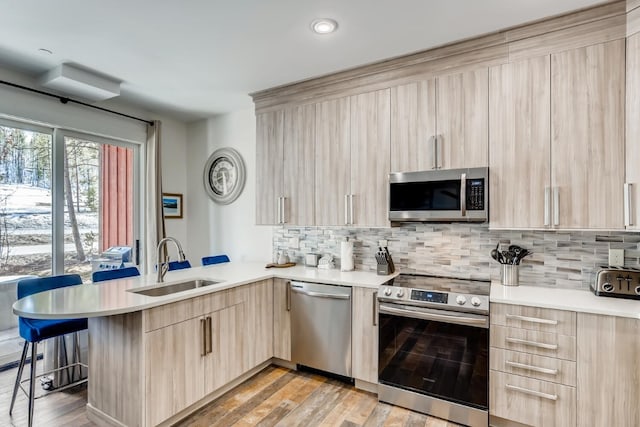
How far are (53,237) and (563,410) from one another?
4416 mm

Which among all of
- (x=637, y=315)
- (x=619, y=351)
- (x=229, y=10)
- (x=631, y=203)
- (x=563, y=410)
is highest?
(x=229, y=10)

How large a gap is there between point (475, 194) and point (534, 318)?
89cm

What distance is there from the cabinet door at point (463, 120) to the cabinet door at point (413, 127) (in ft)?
0.20

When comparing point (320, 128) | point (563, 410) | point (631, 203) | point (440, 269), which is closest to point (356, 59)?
point (320, 128)

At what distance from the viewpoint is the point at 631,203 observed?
77.4 inches

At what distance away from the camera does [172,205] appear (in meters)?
4.40

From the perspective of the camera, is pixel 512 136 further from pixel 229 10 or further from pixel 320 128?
pixel 229 10

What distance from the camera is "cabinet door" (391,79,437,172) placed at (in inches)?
103

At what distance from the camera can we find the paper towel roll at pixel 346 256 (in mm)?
3139

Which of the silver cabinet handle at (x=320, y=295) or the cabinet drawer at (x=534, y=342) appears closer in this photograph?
the cabinet drawer at (x=534, y=342)

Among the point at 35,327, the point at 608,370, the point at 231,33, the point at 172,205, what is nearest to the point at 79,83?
the point at 231,33

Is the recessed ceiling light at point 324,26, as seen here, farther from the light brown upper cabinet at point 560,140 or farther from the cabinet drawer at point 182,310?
the cabinet drawer at point 182,310

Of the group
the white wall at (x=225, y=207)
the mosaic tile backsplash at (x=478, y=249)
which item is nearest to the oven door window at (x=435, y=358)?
the mosaic tile backsplash at (x=478, y=249)

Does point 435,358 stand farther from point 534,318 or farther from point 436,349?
point 534,318
